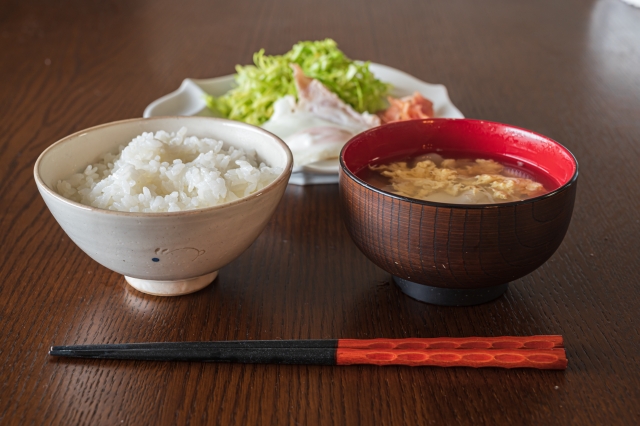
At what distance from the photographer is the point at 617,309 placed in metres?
1.09

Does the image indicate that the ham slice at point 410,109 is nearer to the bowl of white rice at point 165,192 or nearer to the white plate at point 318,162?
the white plate at point 318,162

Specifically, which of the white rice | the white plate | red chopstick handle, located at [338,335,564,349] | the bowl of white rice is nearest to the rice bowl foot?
the bowl of white rice

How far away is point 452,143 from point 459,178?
132 millimetres

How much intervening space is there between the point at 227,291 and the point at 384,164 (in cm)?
40

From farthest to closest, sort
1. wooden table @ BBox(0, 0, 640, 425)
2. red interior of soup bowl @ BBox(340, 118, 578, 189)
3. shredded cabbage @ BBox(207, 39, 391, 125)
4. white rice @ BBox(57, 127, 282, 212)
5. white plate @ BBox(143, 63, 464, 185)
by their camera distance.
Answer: shredded cabbage @ BBox(207, 39, 391, 125)
white plate @ BBox(143, 63, 464, 185)
red interior of soup bowl @ BBox(340, 118, 578, 189)
white rice @ BBox(57, 127, 282, 212)
wooden table @ BBox(0, 0, 640, 425)

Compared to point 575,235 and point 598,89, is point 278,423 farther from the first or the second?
point 598,89

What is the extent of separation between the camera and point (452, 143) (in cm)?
128

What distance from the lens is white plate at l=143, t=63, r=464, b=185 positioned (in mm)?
1589

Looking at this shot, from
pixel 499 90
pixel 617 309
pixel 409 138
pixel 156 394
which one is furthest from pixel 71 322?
pixel 499 90

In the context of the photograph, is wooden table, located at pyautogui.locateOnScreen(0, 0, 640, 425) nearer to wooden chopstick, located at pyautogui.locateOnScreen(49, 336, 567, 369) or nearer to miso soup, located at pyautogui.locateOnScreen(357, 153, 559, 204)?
wooden chopstick, located at pyautogui.locateOnScreen(49, 336, 567, 369)

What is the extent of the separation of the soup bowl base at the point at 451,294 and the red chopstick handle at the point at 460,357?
150mm

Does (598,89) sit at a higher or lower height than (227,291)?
lower

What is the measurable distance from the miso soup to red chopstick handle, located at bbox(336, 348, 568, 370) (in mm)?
265

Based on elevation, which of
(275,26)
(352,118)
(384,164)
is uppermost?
(384,164)
